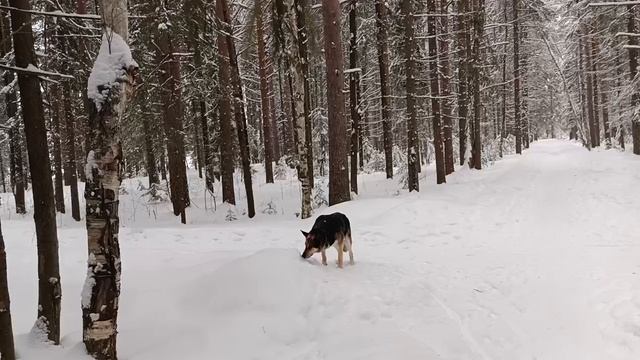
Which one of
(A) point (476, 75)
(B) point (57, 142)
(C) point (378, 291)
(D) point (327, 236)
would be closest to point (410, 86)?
(A) point (476, 75)

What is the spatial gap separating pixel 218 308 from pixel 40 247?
208 centimetres

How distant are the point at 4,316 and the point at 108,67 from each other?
2254 mm

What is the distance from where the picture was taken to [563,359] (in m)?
5.62

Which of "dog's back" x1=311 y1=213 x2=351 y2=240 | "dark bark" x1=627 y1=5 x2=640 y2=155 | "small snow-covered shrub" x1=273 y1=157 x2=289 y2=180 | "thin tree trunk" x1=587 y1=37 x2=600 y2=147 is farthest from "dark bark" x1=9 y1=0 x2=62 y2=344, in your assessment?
"thin tree trunk" x1=587 y1=37 x2=600 y2=147

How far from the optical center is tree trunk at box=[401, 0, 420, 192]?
1611cm

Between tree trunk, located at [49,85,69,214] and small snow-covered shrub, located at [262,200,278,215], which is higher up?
tree trunk, located at [49,85,69,214]

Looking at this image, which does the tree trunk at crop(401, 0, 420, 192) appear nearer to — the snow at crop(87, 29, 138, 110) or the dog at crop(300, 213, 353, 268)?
the dog at crop(300, 213, 353, 268)

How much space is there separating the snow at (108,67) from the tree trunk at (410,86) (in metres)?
13.2

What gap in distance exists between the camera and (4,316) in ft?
13.1

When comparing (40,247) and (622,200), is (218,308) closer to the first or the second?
(40,247)

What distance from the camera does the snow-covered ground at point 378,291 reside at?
17.8 ft

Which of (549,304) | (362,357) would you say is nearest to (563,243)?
(549,304)

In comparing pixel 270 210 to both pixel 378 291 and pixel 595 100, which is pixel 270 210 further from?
pixel 595 100

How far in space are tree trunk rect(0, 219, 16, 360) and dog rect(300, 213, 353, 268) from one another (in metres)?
4.41
